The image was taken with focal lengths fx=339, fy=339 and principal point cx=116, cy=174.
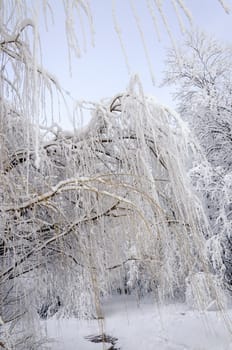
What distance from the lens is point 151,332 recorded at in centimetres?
722

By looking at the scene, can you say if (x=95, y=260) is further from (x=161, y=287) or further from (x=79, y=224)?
(x=161, y=287)

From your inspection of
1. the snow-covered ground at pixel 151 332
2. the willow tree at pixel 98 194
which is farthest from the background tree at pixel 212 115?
the willow tree at pixel 98 194

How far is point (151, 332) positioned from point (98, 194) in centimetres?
655

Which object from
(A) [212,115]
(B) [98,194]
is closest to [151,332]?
(A) [212,115]

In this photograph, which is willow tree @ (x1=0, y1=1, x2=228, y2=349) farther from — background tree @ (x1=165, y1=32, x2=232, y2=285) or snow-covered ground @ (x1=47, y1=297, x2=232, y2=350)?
background tree @ (x1=165, y1=32, x2=232, y2=285)

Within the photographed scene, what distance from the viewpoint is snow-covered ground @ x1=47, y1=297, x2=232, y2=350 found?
19.3 feet

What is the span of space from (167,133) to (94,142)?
0.44 meters

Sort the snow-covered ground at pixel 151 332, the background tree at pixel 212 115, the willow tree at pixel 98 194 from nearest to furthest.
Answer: the willow tree at pixel 98 194 → the snow-covered ground at pixel 151 332 → the background tree at pixel 212 115

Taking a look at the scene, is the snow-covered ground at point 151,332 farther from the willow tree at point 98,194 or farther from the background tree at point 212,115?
the willow tree at point 98,194

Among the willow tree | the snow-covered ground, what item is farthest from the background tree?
the willow tree

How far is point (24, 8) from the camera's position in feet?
3.27

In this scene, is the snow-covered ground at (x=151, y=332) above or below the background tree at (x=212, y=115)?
below

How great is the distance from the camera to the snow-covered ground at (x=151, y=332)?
5883 mm

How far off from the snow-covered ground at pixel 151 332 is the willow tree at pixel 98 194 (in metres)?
3.60
